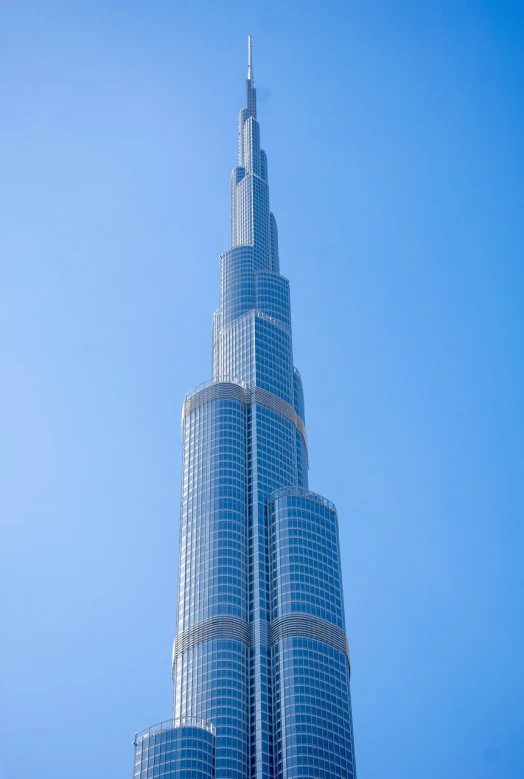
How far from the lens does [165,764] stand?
193 metres

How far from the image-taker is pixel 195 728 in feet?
652

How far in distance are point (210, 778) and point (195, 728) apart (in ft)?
28.7

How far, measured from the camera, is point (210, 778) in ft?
648

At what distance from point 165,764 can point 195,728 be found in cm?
868

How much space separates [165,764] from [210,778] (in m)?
9.54
